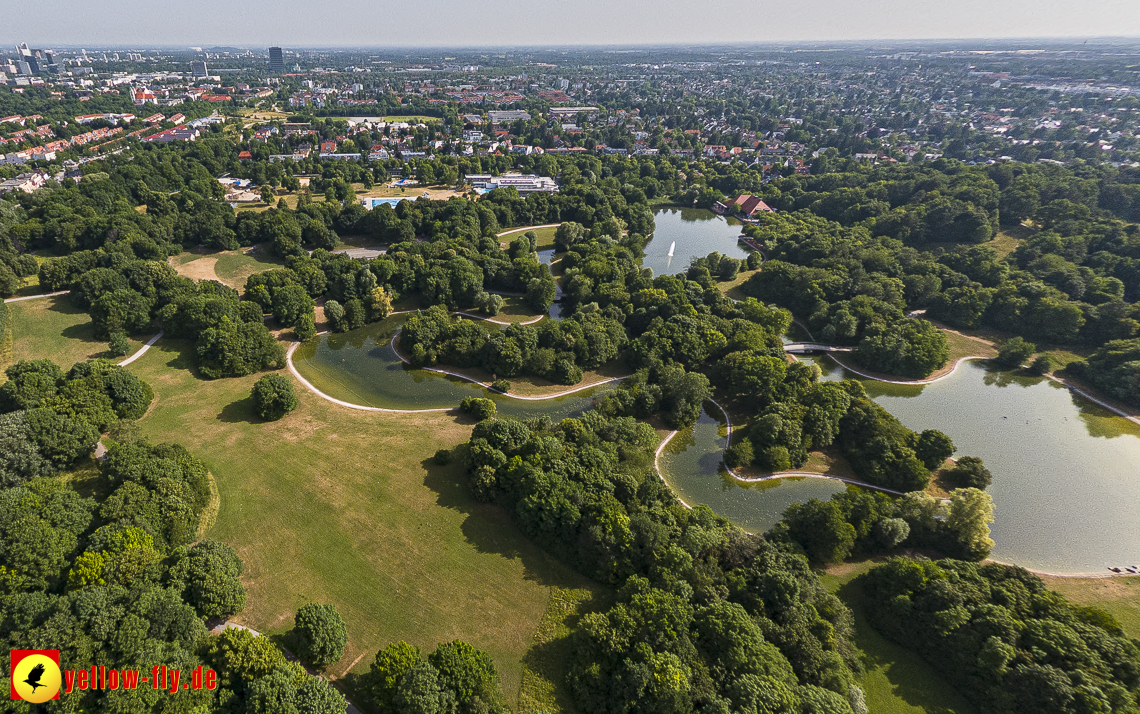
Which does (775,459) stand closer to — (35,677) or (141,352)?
(35,677)

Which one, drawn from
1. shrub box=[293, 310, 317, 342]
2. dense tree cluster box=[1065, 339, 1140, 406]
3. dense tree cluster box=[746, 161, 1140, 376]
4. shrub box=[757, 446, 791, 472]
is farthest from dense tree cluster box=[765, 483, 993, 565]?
shrub box=[293, 310, 317, 342]

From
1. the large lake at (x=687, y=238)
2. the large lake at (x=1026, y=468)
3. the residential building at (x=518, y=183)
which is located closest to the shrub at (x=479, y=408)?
the large lake at (x=1026, y=468)

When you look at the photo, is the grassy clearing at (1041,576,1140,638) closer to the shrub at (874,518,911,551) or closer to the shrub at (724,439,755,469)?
the shrub at (874,518,911,551)

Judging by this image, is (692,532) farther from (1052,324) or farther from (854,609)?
(1052,324)

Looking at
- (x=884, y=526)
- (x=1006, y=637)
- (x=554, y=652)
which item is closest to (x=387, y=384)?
(x=554, y=652)

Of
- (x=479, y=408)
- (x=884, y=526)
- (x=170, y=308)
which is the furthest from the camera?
(x=170, y=308)

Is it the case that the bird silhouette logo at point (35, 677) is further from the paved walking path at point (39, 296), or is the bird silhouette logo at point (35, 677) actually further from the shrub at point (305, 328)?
the paved walking path at point (39, 296)

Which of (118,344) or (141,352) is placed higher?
(118,344)
